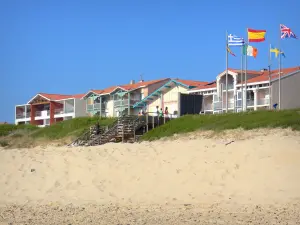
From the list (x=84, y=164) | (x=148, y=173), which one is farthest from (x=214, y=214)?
(x=84, y=164)

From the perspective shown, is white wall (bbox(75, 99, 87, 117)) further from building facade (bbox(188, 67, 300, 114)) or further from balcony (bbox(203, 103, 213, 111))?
balcony (bbox(203, 103, 213, 111))

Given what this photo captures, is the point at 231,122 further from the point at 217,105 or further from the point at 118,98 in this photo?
the point at 118,98

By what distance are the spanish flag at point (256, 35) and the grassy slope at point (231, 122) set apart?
29.2 feet

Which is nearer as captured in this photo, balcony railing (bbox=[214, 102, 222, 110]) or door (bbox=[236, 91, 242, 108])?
door (bbox=[236, 91, 242, 108])

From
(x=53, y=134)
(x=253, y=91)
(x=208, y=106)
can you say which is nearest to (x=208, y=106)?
(x=208, y=106)

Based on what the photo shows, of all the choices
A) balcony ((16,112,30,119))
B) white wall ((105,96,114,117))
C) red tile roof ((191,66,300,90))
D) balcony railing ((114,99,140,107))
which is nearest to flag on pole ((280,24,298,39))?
red tile roof ((191,66,300,90))

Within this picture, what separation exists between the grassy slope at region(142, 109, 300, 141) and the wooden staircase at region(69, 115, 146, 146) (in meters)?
1.81

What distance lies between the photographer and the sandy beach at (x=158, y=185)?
9188 mm

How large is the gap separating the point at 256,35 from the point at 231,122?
1225cm

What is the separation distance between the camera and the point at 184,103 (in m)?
36.3

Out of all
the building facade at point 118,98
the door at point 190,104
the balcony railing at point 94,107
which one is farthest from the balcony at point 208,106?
the balcony railing at point 94,107

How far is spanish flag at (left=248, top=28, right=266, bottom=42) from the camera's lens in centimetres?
3409

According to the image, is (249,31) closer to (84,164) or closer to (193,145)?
(193,145)

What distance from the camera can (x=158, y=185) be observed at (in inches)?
485
